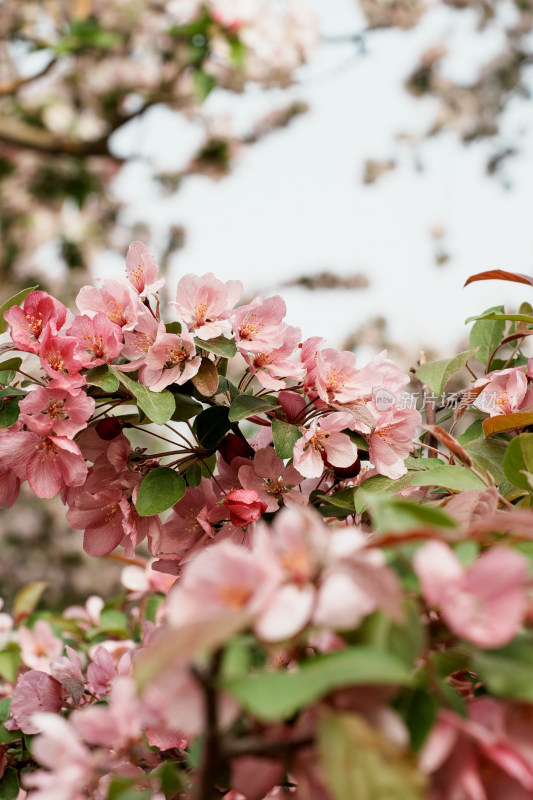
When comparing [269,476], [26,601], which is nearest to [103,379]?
[269,476]

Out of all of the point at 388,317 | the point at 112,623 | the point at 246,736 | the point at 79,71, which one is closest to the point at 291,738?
the point at 246,736

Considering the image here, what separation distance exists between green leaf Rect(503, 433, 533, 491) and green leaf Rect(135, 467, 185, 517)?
0.71ft

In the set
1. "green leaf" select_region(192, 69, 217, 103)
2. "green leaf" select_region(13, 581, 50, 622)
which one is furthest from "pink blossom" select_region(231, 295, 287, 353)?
"green leaf" select_region(192, 69, 217, 103)

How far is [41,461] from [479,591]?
→ 332mm

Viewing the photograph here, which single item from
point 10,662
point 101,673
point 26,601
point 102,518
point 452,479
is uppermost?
point 452,479

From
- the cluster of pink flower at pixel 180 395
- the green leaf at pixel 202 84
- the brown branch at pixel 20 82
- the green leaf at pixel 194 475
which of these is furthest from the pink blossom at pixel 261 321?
the brown branch at pixel 20 82

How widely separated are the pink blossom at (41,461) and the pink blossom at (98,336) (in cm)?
7

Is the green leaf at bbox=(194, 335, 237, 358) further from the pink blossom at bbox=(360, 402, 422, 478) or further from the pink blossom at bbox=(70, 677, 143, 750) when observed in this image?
the pink blossom at bbox=(70, 677, 143, 750)

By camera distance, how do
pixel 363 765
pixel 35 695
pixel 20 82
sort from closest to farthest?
1. pixel 363 765
2. pixel 35 695
3. pixel 20 82

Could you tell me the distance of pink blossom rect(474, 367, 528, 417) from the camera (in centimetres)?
50

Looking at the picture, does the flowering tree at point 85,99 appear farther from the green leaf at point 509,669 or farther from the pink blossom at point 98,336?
the green leaf at point 509,669

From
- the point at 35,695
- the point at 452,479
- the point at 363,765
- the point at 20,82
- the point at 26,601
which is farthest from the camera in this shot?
the point at 20,82

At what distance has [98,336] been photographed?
0.46 meters

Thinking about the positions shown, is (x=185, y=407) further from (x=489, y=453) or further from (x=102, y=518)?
(x=489, y=453)
